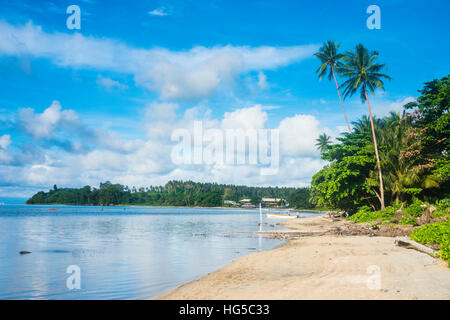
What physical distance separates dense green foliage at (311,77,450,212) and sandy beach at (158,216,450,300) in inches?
843

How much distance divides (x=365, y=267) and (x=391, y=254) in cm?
322

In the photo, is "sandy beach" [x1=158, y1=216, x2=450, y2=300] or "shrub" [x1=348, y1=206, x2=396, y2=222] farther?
"shrub" [x1=348, y1=206, x2=396, y2=222]

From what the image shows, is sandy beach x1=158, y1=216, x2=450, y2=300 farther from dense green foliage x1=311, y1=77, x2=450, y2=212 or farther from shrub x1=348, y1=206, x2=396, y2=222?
dense green foliage x1=311, y1=77, x2=450, y2=212

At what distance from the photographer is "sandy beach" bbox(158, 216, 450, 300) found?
27.6 feet

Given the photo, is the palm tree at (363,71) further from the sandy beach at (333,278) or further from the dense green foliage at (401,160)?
the sandy beach at (333,278)

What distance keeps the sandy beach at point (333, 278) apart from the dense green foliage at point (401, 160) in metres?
21.4

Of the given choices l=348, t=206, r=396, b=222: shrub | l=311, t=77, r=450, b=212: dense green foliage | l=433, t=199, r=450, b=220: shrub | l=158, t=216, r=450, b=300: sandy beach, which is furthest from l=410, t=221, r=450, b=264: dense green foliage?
l=311, t=77, r=450, b=212: dense green foliage

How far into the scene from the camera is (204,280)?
41.7 ft

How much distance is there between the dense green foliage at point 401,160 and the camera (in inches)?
1319

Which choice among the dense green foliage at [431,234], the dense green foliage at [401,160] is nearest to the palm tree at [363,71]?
the dense green foliage at [401,160]

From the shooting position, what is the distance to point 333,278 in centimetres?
1034

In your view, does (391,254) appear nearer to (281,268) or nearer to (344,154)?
(281,268)

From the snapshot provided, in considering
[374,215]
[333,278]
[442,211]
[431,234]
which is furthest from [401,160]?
[333,278]
